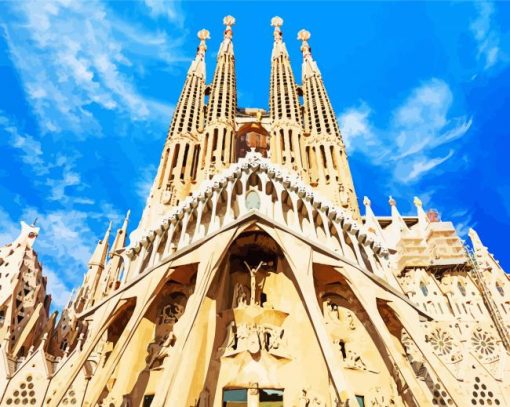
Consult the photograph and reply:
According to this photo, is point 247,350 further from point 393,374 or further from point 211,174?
point 211,174

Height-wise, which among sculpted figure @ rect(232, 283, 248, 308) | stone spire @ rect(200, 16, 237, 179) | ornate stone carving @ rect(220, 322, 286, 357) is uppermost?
stone spire @ rect(200, 16, 237, 179)

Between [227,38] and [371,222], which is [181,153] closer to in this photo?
[371,222]

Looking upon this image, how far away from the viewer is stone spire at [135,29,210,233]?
60.4 ft

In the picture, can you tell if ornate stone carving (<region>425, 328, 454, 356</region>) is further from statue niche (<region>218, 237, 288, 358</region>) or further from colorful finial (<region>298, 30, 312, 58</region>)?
colorful finial (<region>298, 30, 312, 58</region>)

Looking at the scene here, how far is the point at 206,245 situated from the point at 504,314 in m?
15.4

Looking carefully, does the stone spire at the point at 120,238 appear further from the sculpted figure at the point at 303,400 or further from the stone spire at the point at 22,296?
the sculpted figure at the point at 303,400

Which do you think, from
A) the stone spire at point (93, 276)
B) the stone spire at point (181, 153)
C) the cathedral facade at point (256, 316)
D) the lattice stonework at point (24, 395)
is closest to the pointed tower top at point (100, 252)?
the stone spire at point (93, 276)

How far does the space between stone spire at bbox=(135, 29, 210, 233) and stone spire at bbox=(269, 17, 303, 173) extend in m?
5.02

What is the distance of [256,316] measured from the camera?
1316 centimetres

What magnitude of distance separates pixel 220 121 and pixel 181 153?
348 cm

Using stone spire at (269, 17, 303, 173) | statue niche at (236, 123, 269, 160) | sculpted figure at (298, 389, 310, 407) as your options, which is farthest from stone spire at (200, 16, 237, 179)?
sculpted figure at (298, 389, 310, 407)

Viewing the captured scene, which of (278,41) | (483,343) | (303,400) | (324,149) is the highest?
(278,41)

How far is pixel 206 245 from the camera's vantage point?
42.7ft

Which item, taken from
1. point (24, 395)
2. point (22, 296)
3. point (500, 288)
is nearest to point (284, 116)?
point (500, 288)
